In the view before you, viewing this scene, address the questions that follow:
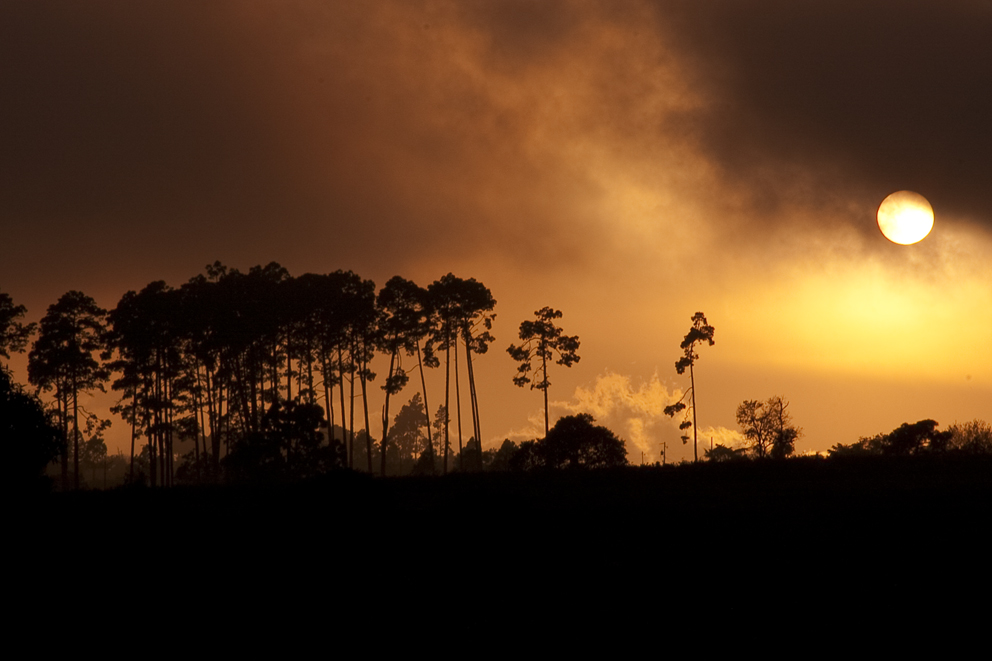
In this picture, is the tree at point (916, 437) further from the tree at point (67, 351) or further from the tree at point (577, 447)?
the tree at point (67, 351)

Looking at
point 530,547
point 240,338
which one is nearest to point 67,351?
point 240,338

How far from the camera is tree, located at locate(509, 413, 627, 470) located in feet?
201

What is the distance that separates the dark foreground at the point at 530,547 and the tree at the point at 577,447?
1749cm

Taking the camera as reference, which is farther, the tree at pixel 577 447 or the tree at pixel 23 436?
the tree at pixel 577 447

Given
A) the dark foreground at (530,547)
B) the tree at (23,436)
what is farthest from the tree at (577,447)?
the tree at (23,436)

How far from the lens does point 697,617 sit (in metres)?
23.8

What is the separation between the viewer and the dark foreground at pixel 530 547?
1024 inches

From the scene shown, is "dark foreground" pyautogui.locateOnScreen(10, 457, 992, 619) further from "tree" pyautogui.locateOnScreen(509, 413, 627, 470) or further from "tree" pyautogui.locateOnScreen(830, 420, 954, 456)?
"tree" pyautogui.locateOnScreen(830, 420, 954, 456)

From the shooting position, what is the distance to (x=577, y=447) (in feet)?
202

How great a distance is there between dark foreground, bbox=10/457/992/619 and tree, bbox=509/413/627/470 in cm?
1749

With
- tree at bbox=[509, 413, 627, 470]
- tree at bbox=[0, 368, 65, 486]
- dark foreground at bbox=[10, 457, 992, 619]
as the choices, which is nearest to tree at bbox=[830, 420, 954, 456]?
tree at bbox=[509, 413, 627, 470]

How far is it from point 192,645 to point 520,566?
34.6 ft

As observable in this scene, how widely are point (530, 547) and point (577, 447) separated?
1231 inches

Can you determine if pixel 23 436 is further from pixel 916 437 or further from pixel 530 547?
pixel 916 437
